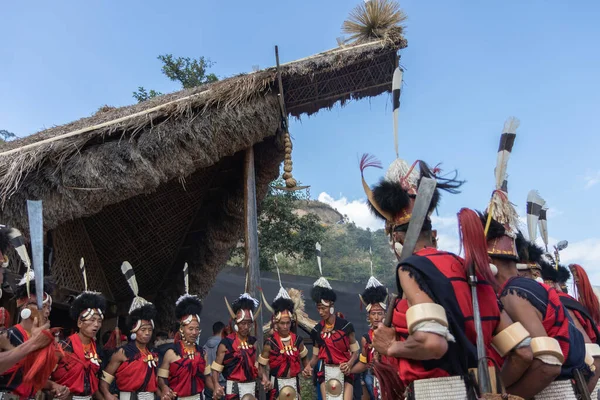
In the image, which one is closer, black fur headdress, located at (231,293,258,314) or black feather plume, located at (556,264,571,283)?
black feather plume, located at (556,264,571,283)

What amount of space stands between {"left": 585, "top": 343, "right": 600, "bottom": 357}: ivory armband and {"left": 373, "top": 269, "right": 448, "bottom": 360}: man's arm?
2.04 meters

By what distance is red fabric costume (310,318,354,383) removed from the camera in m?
7.47

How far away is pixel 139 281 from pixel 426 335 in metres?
9.51

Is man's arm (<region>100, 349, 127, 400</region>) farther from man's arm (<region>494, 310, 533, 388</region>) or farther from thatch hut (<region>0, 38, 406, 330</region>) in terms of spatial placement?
man's arm (<region>494, 310, 533, 388</region>)

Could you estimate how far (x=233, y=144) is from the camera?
309 inches

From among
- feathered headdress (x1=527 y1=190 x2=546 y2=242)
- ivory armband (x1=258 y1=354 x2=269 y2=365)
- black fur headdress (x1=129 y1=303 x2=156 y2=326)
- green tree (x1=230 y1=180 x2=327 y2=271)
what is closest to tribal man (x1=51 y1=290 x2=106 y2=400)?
black fur headdress (x1=129 y1=303 x2=156 y2=326)

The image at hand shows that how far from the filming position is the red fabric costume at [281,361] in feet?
24.5

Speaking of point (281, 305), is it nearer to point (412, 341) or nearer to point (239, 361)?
point (239, 361)

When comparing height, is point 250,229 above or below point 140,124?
below

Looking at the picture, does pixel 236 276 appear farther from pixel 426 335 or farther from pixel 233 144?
pixel 426 335

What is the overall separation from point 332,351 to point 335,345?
0.10 meters

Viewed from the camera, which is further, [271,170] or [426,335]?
[271,170]

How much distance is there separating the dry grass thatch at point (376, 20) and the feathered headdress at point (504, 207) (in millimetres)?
6017

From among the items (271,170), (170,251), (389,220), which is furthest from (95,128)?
(389,220)
